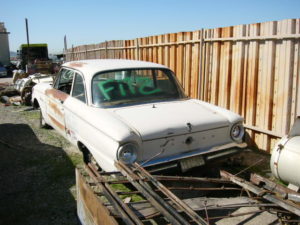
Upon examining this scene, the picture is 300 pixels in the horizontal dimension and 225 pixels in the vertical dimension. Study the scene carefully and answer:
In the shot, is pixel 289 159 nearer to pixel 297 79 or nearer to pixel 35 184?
pixel 297 79

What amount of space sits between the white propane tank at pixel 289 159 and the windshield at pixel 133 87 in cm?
171

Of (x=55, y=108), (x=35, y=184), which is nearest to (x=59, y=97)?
(x=55, y=108)

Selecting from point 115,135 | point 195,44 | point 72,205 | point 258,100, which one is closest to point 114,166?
point 115,135

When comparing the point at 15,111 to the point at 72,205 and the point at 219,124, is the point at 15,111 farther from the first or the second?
the point at 219,124

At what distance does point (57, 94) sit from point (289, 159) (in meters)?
3.91

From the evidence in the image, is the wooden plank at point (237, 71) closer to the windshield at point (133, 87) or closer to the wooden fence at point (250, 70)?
the wooden fence at point (250, 70)

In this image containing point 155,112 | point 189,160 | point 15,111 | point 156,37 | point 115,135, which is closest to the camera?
point 115,135

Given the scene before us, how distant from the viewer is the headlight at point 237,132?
13.6ft

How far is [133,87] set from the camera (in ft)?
14.9

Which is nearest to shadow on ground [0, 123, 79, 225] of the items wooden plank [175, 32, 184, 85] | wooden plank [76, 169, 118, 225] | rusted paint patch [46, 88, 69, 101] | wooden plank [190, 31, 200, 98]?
wooden plank [76, 169, 118, 225]

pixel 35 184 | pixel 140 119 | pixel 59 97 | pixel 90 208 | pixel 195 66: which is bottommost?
pixel 35 184

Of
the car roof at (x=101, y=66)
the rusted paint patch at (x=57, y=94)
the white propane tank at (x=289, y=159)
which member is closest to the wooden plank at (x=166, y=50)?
the car roof at (x=101, y=66)

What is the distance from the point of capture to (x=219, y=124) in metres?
3.97

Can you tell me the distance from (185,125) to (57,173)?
2.22 m
